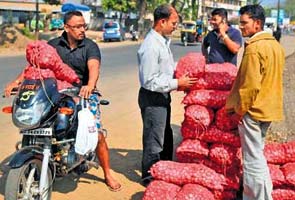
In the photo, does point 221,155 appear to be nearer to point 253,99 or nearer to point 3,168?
point 253,99

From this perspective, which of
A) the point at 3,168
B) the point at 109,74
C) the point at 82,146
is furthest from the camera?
the point at 109,74

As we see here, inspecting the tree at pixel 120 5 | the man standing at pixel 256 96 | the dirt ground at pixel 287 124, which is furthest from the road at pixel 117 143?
the tree at pixel 120 5

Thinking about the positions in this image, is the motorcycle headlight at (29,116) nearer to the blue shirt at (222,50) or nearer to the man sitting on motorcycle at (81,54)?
the man sitting on motorcycle at (81,54)

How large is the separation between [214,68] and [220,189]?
1172 mm

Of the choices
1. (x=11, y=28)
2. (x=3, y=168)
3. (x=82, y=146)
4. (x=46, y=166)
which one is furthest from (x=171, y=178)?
(x=11, y=28)

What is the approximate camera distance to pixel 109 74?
1526 centimetres

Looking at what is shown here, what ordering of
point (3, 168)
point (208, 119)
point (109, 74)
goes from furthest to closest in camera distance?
1. point (109, 74)
2. point (3, 168)
3. point (208, 119)

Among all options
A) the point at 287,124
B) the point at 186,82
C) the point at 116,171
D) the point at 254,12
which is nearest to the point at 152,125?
the point at 186,82

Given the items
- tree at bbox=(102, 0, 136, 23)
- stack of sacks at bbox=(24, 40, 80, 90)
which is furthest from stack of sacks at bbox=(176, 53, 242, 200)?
tree at bbox=(102, 0, 136, 23)

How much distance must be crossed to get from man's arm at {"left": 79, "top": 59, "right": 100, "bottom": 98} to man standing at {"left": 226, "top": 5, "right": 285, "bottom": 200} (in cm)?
125

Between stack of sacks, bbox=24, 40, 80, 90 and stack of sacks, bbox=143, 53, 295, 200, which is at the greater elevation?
stack of sacks, bbox=24, 40, 80, 90

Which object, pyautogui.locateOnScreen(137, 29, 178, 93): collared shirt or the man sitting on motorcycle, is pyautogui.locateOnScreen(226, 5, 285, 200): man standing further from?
the man sitting on motorcycle

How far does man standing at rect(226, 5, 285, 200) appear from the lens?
12.5 feet

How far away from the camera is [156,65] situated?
15.6ft
